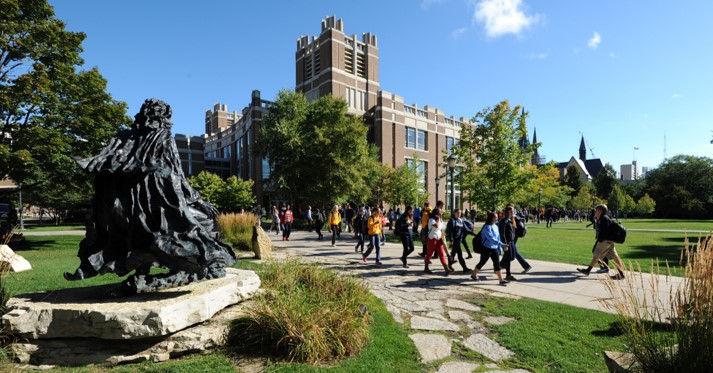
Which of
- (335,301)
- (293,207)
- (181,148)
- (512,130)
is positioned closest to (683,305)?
(335,301)

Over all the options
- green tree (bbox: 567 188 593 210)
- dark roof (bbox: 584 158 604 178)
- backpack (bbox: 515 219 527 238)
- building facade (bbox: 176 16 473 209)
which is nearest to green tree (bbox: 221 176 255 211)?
building facade (bbox: 176 16 473 209)

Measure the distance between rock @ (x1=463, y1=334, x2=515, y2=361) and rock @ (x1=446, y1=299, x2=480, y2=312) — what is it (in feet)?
3.83

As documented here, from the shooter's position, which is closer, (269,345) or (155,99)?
(269,345)

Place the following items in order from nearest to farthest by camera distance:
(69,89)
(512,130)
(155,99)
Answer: (155,99) → (69,89) → (512,130)

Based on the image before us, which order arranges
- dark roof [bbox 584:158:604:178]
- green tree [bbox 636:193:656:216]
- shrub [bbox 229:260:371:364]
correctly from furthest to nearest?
dark roof [bbox 584:158:604:178] → green tree [bbox 636:193:656:216] → shrub [bbox 229:260:371:364]

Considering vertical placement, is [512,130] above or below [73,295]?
above

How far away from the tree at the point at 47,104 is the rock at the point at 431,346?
13248mm

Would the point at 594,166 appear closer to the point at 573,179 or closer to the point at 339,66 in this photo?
the point at 573,179

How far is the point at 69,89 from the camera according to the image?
12.9 meters

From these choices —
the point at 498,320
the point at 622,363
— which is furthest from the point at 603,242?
the point at 622,363

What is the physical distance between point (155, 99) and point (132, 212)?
168cm

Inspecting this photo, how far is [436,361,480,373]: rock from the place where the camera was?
11.9 feet

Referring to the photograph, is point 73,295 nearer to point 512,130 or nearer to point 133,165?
point 133,165

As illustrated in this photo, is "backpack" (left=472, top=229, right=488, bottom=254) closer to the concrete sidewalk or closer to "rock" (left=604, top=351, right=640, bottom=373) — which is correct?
the concrete sidewalk
